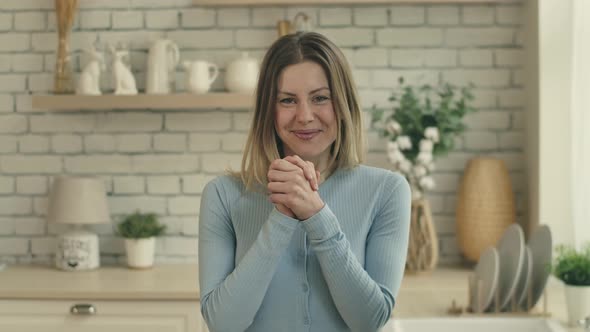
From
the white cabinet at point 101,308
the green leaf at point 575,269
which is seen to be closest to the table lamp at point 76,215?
the white cabinet at point 101,308

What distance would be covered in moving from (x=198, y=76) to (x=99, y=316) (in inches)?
39.8

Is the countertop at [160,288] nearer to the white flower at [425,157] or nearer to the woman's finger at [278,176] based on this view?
the white flower at [425,157]

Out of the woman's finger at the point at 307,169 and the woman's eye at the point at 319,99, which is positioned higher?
the woman's eye at the point at 319,99

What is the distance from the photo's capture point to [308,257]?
4.78ft

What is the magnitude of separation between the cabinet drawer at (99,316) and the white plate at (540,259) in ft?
3.82

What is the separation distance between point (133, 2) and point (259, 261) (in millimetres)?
2262

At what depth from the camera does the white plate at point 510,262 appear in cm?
252

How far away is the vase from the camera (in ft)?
10.3

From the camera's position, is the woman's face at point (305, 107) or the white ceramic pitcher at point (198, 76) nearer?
the woman's face at point (305, 107)

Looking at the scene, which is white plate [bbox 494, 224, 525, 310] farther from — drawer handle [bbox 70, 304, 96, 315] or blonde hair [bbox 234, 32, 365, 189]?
drawer handle [bbox 70, 304, 96, 315]

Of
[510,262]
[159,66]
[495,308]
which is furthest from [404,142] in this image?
[159,66]

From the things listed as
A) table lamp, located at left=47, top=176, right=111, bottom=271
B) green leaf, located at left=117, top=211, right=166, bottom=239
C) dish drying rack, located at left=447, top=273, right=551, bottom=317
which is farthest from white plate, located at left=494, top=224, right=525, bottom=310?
table lamp, located at left=47, top=176, right=111, bottom=271

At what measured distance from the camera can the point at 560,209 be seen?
3027 millimetres

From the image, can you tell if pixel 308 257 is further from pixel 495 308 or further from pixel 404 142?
pixel 404 142
